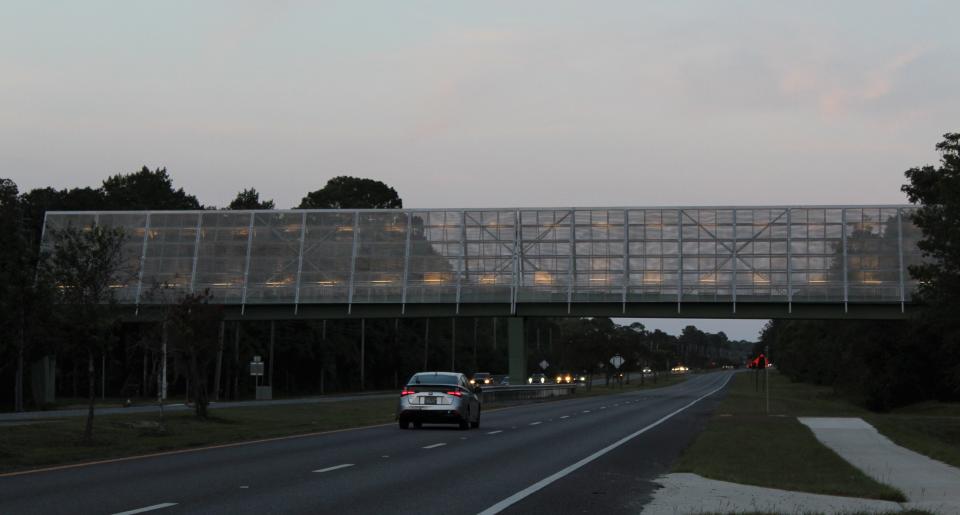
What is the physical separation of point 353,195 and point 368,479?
357ft

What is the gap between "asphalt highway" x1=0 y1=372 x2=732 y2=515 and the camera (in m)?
12.9

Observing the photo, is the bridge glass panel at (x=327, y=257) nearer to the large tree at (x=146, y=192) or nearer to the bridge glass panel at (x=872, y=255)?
the bridge glass panel at (x=872, y=255)

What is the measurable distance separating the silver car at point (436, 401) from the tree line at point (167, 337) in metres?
7.60

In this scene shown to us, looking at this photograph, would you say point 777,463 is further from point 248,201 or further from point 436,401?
point 248,201

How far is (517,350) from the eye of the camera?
67.6 meters

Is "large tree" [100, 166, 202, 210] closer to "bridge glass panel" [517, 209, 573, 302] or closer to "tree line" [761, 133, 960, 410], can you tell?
"bridge glass panel" [517, 209, 573, 302]

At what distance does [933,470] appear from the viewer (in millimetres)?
18812

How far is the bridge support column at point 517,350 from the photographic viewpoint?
66.6 metres

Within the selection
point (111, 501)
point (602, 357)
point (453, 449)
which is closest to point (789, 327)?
point (602, 357)

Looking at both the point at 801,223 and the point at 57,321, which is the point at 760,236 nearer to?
the point at 801,223

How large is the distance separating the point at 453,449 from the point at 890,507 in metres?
11.3

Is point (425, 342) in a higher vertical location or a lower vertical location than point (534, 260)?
lower

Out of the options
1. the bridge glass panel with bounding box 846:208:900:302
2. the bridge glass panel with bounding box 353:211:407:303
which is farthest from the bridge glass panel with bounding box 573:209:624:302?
the bridge glass panel with bounding box 846:208:900:302

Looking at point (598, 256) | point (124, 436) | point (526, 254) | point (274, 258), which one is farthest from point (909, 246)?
point (124, 436)
